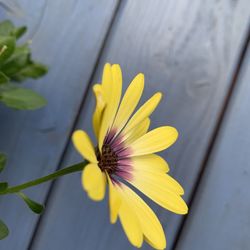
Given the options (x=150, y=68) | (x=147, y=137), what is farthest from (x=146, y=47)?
(x=147, y=137)

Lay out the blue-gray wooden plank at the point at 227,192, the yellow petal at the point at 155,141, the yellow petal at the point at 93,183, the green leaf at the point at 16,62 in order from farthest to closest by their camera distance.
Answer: the blue-gray wooden plank at the point at 227,192, the green leaf at the point at 16,62, the yellow petal at the point at 155,141, the yellow petal at the point at 93,183

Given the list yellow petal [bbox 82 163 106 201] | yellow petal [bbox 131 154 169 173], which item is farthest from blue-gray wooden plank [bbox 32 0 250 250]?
yellow petal [bbox 82 163 106 201]

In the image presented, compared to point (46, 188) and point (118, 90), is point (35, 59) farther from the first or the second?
point (118, 90)

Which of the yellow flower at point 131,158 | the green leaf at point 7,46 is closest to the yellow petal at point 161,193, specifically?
the yellow flower at point 131,158

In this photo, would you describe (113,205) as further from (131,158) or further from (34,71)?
(34,71)

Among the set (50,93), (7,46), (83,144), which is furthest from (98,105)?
(50,93)

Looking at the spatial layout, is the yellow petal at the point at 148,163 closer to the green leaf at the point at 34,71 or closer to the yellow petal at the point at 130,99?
the yellow petal at the point at 130,99
